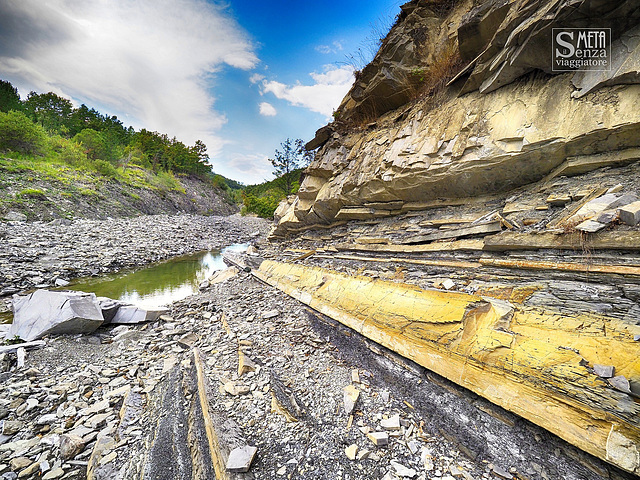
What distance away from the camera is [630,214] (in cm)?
195

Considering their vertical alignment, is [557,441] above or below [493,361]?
below

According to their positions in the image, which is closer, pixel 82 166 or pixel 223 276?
pixel 223 276

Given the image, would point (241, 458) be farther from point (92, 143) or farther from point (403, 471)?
point (92, 143)

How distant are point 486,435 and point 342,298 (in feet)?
8.64

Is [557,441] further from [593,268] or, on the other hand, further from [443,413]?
[593,268]

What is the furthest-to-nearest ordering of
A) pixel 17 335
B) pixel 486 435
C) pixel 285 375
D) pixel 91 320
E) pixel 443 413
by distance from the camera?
pixel 91 320
pixel 17 335
pixel 285 375
pixel 443 413
pixel 486 435

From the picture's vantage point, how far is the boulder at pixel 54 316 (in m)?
4.20

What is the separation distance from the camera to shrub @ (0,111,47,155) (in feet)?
52.9

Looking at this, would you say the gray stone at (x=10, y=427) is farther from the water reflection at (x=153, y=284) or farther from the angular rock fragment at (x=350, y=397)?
the water reflection at (x=153, y=284)

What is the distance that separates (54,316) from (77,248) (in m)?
8.64

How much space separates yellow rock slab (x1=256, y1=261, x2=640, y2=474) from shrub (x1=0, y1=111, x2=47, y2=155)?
2813cm

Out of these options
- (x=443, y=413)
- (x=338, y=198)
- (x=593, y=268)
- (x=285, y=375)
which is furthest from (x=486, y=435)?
(x=338, y=198)

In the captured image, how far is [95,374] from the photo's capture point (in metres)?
3.38

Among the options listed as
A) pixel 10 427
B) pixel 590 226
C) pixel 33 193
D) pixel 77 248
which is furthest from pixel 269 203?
pixel 590 226
